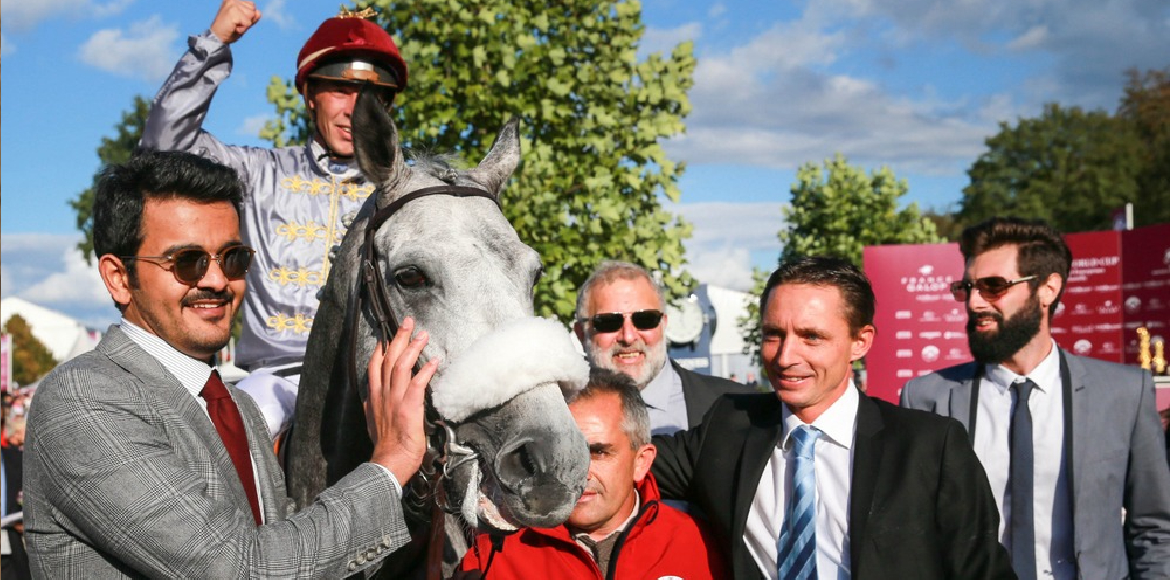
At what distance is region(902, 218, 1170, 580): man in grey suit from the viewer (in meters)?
3.98

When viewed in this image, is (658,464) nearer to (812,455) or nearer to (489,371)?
(812,455)

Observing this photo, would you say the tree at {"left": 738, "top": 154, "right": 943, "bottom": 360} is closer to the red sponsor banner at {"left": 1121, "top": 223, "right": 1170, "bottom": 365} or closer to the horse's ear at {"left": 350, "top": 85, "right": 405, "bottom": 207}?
the red sponsor banner at {"left": 1121, "top": 223, "right": 1170, "bottom": 365}

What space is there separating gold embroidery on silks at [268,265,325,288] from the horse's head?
1.12 metres

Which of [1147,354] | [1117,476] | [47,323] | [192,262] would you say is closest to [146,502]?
[192,262]

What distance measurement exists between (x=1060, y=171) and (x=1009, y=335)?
40.2 m

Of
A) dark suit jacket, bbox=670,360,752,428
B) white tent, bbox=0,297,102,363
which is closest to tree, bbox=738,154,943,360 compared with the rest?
dark suit jacket, bbox=670,360,752,428

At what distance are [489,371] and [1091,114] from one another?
1777 inches

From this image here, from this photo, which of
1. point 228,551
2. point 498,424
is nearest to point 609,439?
point 498,424

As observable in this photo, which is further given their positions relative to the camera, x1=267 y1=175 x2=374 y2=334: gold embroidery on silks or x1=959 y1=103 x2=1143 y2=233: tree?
x1=959 y1=103 x2=1143 y2=233: tree

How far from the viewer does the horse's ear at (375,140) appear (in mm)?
2738

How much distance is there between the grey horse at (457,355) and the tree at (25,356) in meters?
51.5

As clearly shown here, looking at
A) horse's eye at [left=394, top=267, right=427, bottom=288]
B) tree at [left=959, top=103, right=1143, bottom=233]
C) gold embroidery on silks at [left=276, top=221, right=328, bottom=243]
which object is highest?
tree at [left=959, top=103, right=1143, bottom=233]

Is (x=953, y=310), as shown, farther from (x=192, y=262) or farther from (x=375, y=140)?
(x=192, y=262)

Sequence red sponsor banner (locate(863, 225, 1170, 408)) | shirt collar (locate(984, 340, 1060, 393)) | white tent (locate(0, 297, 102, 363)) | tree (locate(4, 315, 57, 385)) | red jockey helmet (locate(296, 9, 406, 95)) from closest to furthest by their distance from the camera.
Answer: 1. red jockey helmet (locate(296, 9, 406, 95))
2. shirt collar (locate(984, 340, 1060, 393))
3. red sponsor banner (locate(863, 225, 1170, 408))
4. tree (locate(4, 315, 57, 385))
5. white tent (locate(0, 297, 102, 363))
